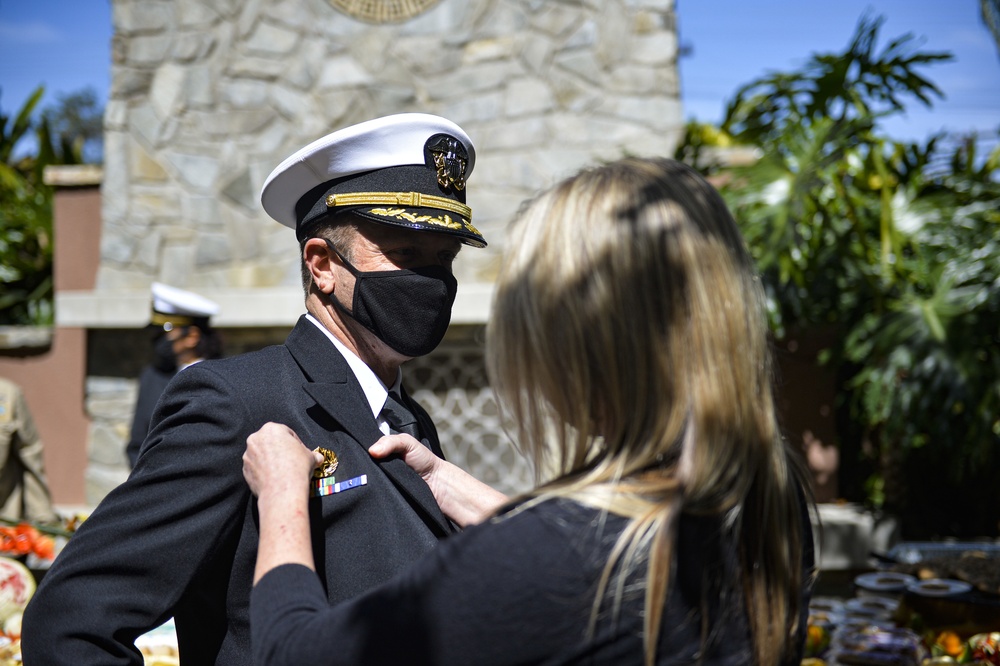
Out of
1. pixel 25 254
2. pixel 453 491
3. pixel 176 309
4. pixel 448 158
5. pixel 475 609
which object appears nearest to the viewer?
pixel 475 609

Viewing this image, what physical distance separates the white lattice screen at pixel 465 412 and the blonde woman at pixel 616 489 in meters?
5.24

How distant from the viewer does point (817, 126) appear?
548 cm

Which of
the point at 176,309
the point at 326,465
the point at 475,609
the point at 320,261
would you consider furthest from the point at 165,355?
the point at 475,609

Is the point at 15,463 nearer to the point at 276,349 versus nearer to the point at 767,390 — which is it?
the point at 276,349

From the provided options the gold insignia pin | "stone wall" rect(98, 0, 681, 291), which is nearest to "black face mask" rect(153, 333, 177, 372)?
"stone wall" rect(98, 0, 681, 291)

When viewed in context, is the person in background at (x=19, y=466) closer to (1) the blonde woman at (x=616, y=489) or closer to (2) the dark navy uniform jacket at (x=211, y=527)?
(2) the dark navy uniform jacket at (x=211, y=527)

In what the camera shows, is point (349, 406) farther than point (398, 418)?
No

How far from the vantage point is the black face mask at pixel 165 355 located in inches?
187

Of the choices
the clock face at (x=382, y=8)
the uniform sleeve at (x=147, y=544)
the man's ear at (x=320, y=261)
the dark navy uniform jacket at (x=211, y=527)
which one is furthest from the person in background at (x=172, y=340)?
the uniform sleeve at (x=147, y=544)

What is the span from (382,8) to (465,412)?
A: 3.06 meters

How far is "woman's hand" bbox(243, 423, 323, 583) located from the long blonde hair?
345 millimetres

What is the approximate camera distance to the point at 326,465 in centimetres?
142

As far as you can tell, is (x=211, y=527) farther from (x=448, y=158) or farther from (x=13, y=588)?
(x=13, y=588)

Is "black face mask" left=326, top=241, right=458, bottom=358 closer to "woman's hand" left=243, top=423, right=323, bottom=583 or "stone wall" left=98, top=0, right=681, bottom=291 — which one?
"woman's hand" left=243, top=423, right=323, bottom=583
